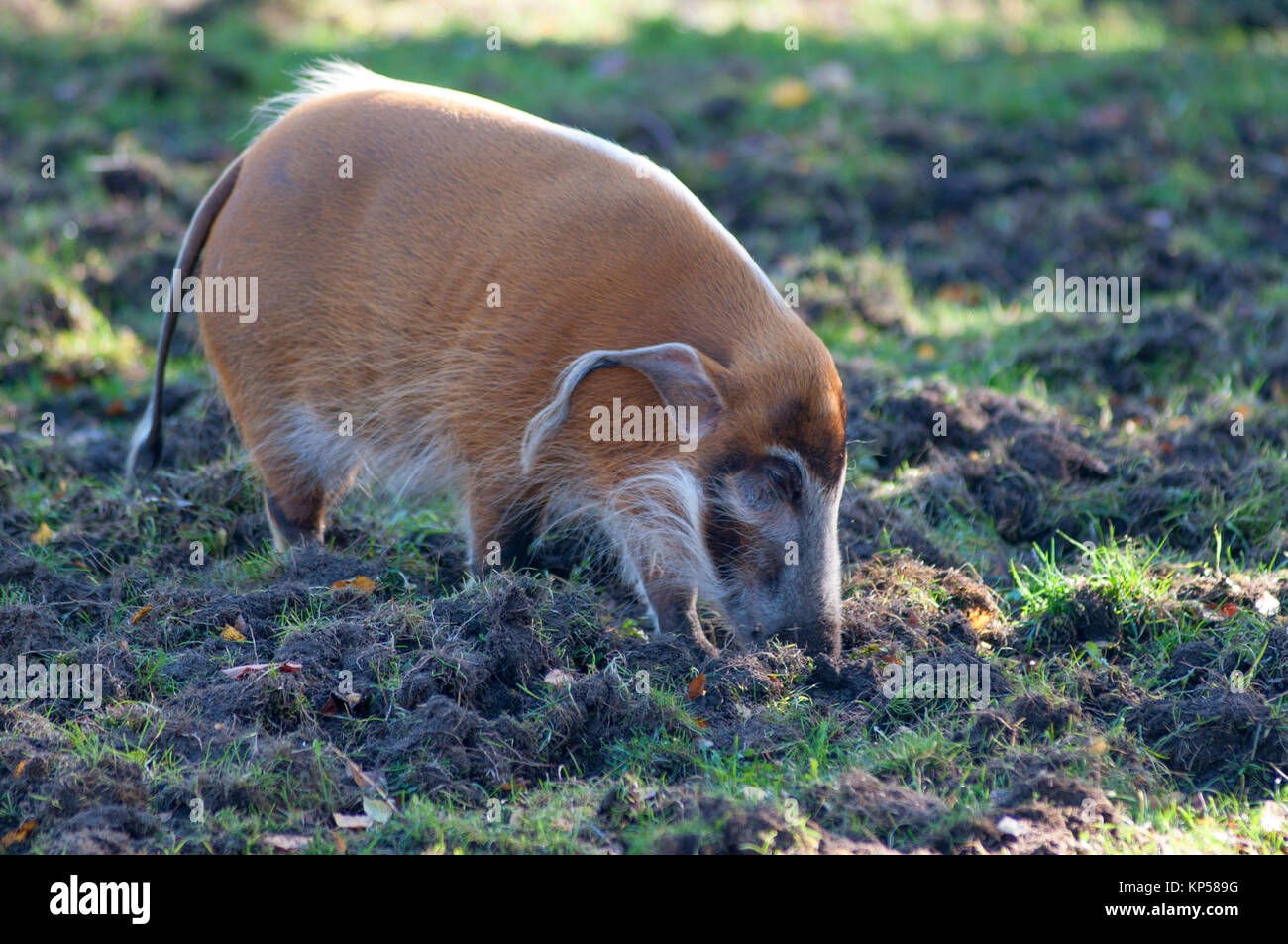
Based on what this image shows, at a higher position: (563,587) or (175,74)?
(175,74)

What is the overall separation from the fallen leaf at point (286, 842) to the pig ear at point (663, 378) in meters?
1.30

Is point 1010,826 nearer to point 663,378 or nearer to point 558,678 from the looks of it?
point 558,678

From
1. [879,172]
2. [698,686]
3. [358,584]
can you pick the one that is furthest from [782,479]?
[879,172]

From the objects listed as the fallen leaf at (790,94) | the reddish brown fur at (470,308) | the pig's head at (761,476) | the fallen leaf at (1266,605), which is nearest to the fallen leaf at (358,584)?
the reddish brown fur at (470,308)

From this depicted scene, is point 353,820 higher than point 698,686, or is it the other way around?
point 698,686

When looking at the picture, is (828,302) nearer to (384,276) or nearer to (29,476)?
(384,276)

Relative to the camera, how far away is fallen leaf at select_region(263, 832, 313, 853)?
9.20 feet

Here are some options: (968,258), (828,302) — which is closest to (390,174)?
(828,302)

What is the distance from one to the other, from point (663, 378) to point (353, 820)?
56.6 inches

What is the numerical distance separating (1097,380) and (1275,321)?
1.02 metres

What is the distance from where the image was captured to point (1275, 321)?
583 centimetres

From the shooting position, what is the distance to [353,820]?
9.54 ft

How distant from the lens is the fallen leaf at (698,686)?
3.46 meters

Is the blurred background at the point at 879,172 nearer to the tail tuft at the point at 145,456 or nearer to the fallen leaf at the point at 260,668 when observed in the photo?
the tail tuft at the point at 145,456
